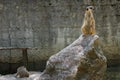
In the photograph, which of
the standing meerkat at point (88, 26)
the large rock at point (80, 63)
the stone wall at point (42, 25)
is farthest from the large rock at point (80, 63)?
the stone wall at point (42, 25)

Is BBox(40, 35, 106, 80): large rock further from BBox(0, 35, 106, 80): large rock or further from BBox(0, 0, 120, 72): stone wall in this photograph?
BBox(0, 0, 120, 72): stone wall

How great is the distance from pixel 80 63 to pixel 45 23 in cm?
463

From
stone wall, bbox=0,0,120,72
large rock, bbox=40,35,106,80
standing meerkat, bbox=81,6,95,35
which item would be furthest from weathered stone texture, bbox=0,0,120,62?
large rock, bbox=40,35,106,80

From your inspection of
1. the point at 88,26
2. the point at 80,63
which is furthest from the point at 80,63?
the point at 88,26

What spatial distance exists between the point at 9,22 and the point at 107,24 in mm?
3220

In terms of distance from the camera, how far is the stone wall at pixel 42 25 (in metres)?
12.5

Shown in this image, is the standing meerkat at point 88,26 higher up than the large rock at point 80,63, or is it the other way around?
the standing meerkat at point 88,26

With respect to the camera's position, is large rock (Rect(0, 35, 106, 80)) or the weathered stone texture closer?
large rock (Rect(0, 35, 106, 80))

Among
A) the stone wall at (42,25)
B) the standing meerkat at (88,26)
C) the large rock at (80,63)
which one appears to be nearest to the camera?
the large rock at (80,63)

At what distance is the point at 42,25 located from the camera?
497 inches

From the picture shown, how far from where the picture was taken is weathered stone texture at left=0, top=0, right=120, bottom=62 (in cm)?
1253

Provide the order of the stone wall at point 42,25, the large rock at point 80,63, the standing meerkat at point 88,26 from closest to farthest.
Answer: the large rock at point 80,63 < the standing meerkat at point 88,26 < the stone wall at point 42,25

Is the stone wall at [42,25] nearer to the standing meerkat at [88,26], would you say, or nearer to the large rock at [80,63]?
the standing meerkat at [88,26]

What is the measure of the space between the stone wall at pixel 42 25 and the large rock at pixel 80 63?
12.9ft
